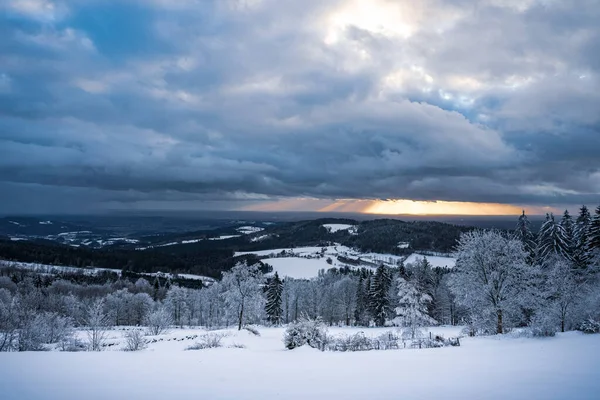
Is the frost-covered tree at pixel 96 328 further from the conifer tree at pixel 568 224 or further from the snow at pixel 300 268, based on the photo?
the snow at pixel 300 268

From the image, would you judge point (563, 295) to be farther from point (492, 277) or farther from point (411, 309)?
point (411, 309)

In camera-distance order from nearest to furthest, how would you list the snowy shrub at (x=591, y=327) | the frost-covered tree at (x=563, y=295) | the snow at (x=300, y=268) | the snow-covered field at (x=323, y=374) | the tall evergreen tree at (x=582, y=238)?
the snow-covered field at (x=323, y=374), the snowy shrub at (x=591, y=327), the frost-covered tree at (x=563, y=295), the tall evergreen tree at (x=582, y=238), the snow at (x=300, y=268)

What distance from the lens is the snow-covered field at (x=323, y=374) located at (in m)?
10.4

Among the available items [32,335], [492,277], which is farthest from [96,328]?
[492,277]

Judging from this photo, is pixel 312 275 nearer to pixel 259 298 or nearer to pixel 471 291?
pixel 259 298

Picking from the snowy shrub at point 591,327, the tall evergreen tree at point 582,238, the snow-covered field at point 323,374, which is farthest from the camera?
the tall evergreen tree at point 582,238

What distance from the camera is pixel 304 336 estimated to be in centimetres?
2275

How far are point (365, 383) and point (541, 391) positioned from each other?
5435 mm

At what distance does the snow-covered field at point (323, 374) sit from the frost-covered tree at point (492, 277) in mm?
8821

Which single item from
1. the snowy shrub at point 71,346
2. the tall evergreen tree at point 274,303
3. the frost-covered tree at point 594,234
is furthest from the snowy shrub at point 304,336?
the tall evergreen tree at point 274,303

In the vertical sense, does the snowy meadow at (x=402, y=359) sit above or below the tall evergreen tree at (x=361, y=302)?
above

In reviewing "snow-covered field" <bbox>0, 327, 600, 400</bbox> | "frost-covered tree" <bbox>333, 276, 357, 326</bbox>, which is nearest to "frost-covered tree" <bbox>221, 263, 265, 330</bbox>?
"snow-covered field" <bbox>0, 327, 600, 400</bbox>

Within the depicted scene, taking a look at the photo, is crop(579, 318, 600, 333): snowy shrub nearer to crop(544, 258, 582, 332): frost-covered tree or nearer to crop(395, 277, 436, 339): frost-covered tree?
crop(544, 258, 582, 332): frost-covered tree

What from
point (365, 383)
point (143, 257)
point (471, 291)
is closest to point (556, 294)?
point (471, 291)
